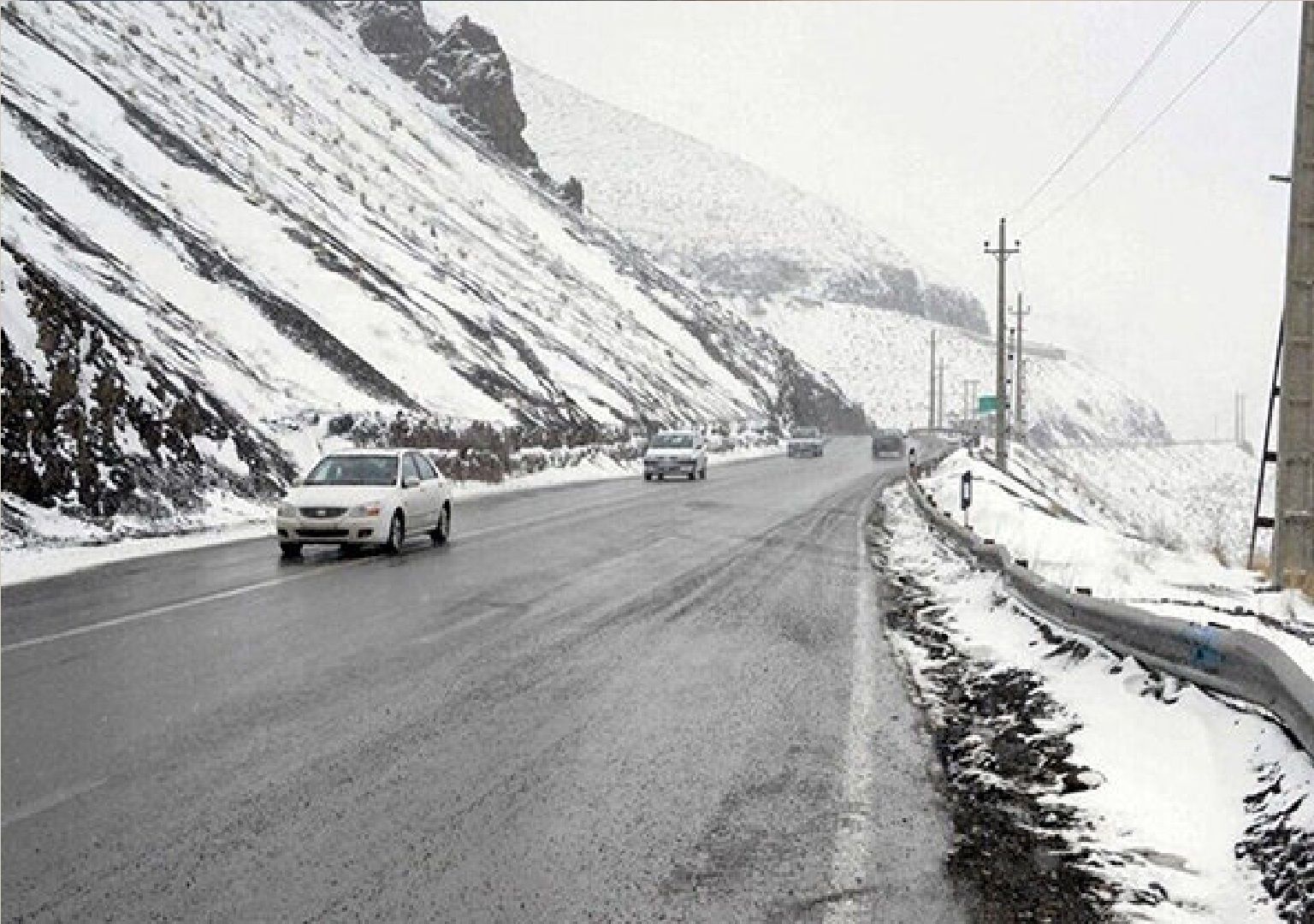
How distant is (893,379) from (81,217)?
133417 millimetres

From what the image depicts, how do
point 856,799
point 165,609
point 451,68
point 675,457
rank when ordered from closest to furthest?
point 856,799 → point 165,609 → point 675,457 → point 451,68

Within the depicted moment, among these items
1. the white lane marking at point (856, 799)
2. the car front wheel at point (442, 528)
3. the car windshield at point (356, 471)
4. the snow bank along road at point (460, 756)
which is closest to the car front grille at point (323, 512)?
the car windshield at point (356, 471)

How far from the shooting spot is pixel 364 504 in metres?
16.7

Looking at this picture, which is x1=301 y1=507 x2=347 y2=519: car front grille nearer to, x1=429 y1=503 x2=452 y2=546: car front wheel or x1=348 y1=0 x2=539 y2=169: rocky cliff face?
x1=429 y1=503 x2=452 y2=546: car front wheel

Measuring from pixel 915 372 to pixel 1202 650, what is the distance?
160673 mm

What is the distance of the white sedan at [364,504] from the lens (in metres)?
16.5

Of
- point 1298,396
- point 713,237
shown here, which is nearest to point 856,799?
point 1298,396

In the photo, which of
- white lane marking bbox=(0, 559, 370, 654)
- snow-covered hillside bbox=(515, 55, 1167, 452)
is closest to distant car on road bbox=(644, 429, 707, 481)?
white lane marking bbox=(0, 559, 370, 654)

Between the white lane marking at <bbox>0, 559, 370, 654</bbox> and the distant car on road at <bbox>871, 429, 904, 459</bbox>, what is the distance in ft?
160

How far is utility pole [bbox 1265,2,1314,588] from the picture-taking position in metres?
12.0

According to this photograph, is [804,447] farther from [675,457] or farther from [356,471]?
[356,471]

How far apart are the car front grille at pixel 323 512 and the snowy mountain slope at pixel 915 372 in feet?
436

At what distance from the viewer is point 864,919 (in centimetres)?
432

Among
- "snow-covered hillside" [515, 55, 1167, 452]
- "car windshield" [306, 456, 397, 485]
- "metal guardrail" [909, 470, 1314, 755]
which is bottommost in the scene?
"metal guardrail" [909, 470, 1314, 755]
